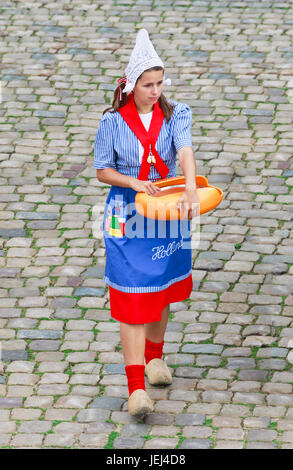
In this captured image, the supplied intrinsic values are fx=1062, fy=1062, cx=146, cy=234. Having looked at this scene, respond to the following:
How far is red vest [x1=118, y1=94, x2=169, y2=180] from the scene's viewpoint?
5.96 meters

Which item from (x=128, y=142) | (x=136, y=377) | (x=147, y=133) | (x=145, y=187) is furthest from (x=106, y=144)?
(x=136, y=377)

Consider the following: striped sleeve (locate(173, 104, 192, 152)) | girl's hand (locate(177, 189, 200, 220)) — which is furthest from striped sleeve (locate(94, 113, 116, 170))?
girl's hand (locate(177, 189, 200, 220))

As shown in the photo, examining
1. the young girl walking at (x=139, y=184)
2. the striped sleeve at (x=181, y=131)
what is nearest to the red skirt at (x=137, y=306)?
the young girl walking at (x=139, y=184)

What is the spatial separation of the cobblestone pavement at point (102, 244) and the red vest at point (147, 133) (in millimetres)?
1394

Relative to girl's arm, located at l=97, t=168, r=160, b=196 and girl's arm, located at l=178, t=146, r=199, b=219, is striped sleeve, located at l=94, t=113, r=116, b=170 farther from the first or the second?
girl's arm, located at l=178, t=146, r=199, b=219

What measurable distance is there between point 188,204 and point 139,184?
11.7 inches

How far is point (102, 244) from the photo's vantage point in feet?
27.0

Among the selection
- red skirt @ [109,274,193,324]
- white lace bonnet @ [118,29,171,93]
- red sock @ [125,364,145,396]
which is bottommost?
red sock @ [125,364,145,396]

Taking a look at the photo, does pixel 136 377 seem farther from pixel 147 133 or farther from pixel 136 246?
pixel 147 133

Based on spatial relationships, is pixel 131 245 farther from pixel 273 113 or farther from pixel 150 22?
pixel 150 22

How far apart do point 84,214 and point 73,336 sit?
5.89 ft

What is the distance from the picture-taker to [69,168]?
9352 mm

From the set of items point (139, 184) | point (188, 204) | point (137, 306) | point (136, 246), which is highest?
point (139, 184)

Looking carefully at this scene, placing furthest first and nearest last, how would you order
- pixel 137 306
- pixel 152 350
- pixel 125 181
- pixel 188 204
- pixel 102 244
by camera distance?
pixel 102 244 → pixel 152 350 → pixel 137 306 → pixel 125 181 → pixel 188 204
